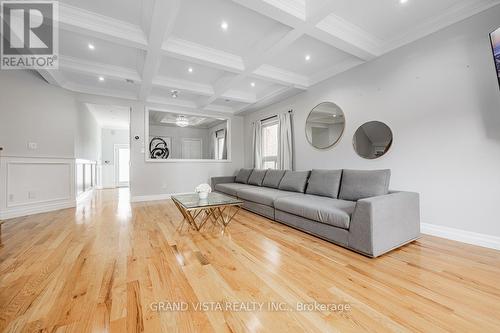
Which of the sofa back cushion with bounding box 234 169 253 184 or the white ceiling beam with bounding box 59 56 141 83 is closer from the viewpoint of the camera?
the white ceiling beam with bounding box 59 56 141 83

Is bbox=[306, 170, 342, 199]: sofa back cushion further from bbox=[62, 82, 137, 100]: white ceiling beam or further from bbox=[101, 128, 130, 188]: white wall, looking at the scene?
bbox=[101, 128, 130, 188]: white wall

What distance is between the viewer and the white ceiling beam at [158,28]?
2024 millimetres

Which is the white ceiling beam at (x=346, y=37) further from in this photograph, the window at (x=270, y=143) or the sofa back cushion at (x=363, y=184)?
the window at (x=270, y=143)

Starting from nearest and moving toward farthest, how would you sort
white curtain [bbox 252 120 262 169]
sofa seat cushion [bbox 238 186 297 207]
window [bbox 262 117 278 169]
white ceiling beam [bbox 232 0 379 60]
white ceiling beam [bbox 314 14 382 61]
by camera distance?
1. white ceiling beam [bbox 232 0 379 60]
2. white ceiling beam [bbox 314 14 382 61]
3. sofa seat cushion [bbox 238 186 297 207]
4. window [bbox 262 117 278 169]
5. white curtain [bbox 252 120 262 169]

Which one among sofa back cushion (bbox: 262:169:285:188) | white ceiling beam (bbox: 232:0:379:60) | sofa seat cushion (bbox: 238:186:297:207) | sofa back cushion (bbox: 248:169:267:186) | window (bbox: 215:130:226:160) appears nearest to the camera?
white ceiling beam (bbox: 232:0:379:60)

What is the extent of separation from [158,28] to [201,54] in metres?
0.78

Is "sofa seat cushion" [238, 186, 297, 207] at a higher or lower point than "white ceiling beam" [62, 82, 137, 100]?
lower

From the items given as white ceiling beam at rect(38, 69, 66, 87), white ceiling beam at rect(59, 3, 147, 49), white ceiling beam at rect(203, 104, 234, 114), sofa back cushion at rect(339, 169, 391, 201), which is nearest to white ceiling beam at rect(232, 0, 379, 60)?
white ceiling beam at rect(59, 3, 147, 49)

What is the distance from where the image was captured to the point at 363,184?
2.64 m

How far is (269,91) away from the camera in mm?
4734

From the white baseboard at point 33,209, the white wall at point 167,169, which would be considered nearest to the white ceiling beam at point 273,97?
the white wall at point 167,169

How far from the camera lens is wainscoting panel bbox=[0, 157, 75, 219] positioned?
10.9 feet

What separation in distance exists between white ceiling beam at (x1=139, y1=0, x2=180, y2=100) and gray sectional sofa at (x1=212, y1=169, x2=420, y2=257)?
268 centimetres

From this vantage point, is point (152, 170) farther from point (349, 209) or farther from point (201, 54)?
point (349, 209)
